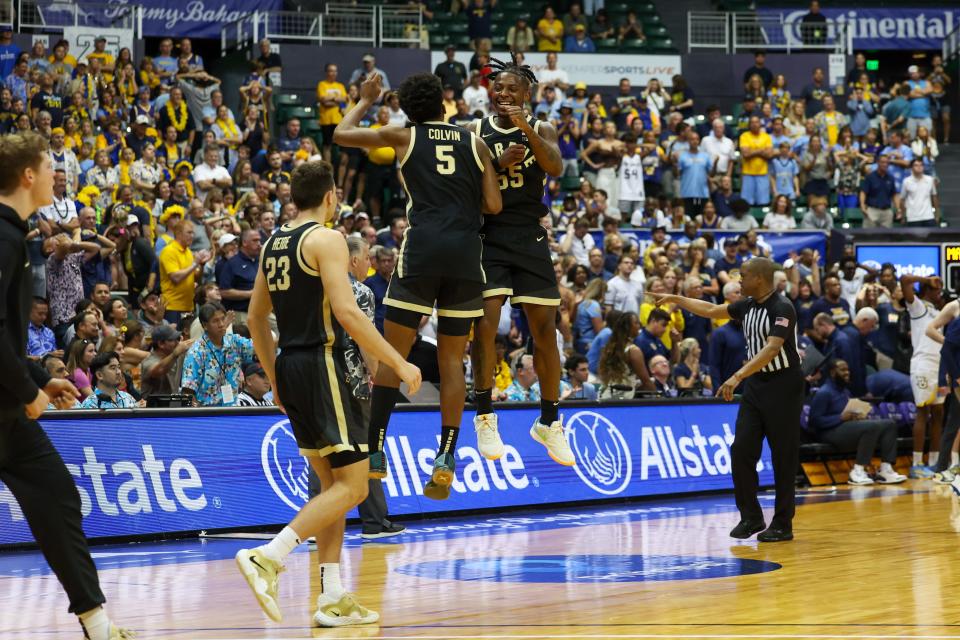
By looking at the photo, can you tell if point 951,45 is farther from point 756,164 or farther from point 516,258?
point 516,258

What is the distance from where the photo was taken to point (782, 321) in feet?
35.2

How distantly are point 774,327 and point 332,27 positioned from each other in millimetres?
17435

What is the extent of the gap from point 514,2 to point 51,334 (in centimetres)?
1753

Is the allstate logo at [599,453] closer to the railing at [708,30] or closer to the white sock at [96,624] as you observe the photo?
the white sock at [96,624]

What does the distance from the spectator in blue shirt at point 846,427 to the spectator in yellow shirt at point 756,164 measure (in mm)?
7414

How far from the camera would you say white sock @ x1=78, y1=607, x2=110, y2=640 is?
5.87 meters

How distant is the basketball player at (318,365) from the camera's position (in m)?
6.49

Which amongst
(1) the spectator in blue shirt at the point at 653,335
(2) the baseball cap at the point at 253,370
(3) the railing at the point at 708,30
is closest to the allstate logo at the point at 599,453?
(1) the spectator in blue shirt at the point at 653,335

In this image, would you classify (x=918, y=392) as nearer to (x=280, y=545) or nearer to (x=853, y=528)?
(x=853, y=528)

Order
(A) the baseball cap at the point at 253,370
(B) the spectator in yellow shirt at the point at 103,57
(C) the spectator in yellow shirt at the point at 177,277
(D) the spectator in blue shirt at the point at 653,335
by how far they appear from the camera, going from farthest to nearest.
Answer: (B) the spectator in yellow shirt at the point at 103,57 < (D) the spectator in blue shirt at the point at 653,335 < (C) the spectator in yellow shirt at the point at 177,277 < (A) the baseball cap at the point at 253,370

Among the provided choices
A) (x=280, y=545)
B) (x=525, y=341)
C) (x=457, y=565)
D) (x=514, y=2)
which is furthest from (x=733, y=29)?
(x=280, y=545)

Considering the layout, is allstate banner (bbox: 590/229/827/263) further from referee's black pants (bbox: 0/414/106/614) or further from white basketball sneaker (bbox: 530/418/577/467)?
referee's black pants (bbox: 0/414/106/614)

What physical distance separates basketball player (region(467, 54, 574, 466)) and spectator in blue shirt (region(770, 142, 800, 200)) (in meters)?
16.0

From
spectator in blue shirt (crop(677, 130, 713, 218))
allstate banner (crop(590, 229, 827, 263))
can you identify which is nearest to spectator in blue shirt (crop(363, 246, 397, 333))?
allstate banner (crop(590, 229, 827, 263))
